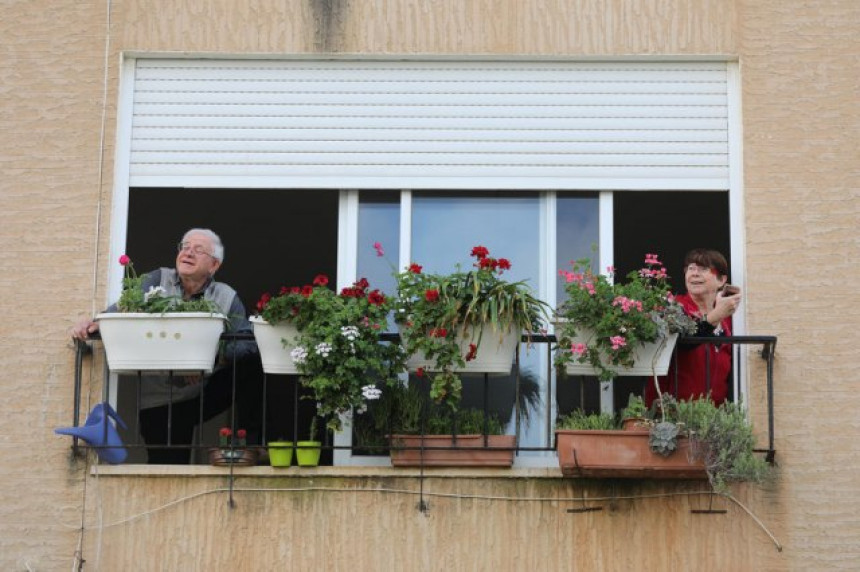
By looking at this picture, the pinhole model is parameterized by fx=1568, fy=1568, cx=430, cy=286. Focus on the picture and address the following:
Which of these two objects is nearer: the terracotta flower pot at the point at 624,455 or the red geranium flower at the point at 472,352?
the terracotta flower pot at the point at 624,455

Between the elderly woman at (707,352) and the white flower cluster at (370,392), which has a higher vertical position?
the elderly woman at (707,352)

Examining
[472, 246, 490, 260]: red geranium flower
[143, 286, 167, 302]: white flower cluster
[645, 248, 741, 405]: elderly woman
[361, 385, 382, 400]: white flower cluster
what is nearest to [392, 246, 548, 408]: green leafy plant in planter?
[472, 246, 490, 260]: red geranium flower

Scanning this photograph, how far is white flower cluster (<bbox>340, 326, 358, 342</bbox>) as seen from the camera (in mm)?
8078

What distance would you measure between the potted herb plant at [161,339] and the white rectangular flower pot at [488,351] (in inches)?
44.9

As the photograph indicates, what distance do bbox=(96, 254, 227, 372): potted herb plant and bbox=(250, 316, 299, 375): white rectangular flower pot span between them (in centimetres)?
23

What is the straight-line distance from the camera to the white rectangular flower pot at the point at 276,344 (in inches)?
324

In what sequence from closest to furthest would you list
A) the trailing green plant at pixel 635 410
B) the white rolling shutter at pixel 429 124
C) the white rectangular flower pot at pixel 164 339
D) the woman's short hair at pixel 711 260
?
the trailing green plant at pixel 635 410 < the white rectangular flower pot at pixel 164 339 < the woman's short hair at pixel 711 260 < the white rolling shutter at pixel 429 124

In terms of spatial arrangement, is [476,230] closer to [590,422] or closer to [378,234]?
[378,234]

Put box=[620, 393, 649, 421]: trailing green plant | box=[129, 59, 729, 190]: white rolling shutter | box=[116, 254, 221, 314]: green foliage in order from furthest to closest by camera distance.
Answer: box=[129, 59, 729, 190]: white rolling shutter
box=[116, 254, 221, 314]: green foliage
box=[620, 393, 649, 421]: trailing green plant

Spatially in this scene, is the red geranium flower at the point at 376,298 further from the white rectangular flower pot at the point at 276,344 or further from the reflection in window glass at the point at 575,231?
the reflection in window glass at the point at 575,231

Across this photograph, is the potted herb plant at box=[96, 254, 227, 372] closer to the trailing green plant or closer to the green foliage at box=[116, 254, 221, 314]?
the green foliage at box=[116, 254, 221, 314]

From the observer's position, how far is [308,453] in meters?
8.32

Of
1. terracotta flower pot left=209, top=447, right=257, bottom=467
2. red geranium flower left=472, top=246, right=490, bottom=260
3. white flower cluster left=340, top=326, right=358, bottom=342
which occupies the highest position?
red geranium flower left=472, top=246, right=490, bottom=260

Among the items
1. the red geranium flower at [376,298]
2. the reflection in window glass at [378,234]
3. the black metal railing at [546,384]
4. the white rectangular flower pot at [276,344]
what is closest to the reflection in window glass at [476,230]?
the reflection in window glass at [378,234]
